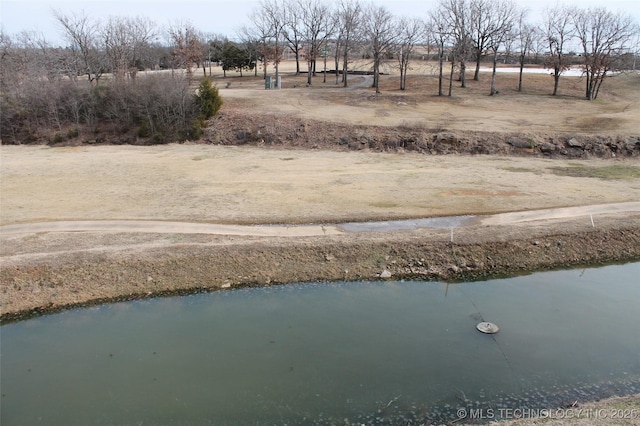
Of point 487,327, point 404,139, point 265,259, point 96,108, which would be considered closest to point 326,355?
point 487,327

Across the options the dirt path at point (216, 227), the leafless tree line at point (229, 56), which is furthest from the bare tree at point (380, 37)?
the dirt path at point (216, 227)

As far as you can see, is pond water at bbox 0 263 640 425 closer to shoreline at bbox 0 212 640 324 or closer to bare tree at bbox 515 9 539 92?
shoreline at bbox 0 212 640 324

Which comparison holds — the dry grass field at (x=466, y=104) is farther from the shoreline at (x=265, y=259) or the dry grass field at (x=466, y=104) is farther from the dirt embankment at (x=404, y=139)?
the shoreline at (x=265, y=259)

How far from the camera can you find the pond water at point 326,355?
9914mm

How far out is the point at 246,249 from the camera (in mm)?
16766

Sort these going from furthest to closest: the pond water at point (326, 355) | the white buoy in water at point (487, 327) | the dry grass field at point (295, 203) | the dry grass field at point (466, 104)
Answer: the dry grass field at point (466, 104), the dry grass field at point (295, 203), the white buoy in water at point (487, 327), the pond water at point (326, 355)

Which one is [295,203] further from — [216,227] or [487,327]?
[487,327]

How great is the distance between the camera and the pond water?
32.5ft

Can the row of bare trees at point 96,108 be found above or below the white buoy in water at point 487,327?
above

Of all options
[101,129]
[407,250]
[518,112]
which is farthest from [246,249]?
[518,112]

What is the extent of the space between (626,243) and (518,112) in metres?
25.6

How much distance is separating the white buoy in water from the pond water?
0.19 m

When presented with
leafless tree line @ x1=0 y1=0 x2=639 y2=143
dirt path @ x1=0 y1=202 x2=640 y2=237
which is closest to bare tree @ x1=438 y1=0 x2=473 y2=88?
leafless tree line @ x1=0 y1=0 x2=639 y2=143

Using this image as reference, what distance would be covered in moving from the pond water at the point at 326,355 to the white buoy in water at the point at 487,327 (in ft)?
0.64
